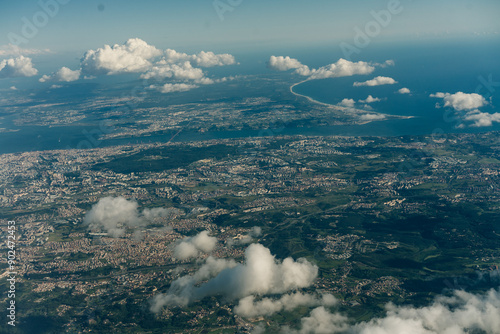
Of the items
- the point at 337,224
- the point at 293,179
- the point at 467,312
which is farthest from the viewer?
the point at 293,179

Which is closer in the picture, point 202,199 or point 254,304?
point 254,304

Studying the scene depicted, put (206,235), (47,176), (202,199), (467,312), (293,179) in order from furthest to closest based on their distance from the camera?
(47,176)
(293,179)
(202,199)
(206,235)
(467,312)

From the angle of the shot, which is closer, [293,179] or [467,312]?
[467,312]

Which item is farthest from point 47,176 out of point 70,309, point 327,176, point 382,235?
point 382,235

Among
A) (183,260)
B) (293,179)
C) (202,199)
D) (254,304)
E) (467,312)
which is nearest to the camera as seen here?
(467,312)

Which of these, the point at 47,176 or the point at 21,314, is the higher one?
the point at 47,176

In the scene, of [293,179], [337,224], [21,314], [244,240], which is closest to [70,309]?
[21,314]

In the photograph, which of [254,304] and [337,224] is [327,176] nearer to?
[337,224]

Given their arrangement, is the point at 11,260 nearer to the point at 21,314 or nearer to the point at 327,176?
the point at 21,314

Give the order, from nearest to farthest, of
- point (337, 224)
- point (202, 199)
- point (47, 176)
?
point (337, 224)
point (202, 199)
point (47, 176)
